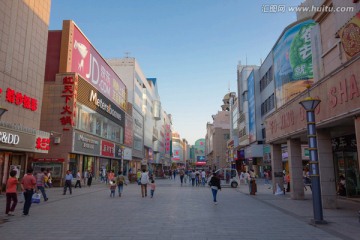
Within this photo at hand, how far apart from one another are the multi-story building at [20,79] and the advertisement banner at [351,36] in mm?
19115

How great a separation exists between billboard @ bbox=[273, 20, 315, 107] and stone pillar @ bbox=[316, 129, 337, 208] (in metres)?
23.2

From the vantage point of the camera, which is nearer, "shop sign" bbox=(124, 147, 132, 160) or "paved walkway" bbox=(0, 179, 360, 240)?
"paved walkway" bbox=(0, 179, 360, 240)

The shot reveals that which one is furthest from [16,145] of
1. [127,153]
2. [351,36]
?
[127,153]

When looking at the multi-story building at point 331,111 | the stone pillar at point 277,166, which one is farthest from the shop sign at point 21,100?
the stone pillar at point 277,166

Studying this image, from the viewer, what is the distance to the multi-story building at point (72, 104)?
29562 millimetres

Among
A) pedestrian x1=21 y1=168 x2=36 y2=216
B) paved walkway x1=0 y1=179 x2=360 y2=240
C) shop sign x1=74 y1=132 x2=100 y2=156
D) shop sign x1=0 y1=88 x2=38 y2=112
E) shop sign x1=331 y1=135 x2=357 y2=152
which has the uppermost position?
shop sign x1=0 y1=88 x2=38 y2=112

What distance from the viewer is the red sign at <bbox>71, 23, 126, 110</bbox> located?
32531mm

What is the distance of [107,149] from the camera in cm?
4147

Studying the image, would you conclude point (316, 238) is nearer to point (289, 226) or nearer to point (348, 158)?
point (289, 226)

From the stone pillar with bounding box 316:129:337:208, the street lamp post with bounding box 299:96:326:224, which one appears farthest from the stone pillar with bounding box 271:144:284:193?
the street lamp post with bounding box 299:96:326:224

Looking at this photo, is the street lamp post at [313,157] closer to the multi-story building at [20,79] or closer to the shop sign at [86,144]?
the multi-story building at [20,79]

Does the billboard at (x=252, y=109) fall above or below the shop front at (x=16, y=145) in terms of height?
above

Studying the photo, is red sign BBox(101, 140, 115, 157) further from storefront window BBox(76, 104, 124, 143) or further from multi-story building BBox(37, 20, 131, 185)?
storefront window BBox(76, 104, 124, 143)

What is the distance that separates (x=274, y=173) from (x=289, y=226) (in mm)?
12684
